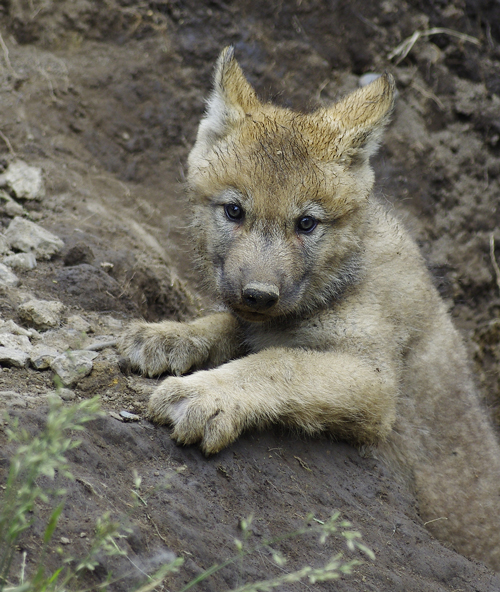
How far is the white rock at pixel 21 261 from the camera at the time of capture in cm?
451

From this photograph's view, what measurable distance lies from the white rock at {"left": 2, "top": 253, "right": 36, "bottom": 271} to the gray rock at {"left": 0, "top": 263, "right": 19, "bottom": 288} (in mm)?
125

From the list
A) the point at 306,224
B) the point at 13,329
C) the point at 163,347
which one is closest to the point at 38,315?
the point at 13,329

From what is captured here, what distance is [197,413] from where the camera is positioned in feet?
10.3

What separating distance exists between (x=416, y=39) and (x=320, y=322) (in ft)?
16.4

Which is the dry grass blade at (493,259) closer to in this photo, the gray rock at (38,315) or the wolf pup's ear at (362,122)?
the wolf pup's ear at (362,122)

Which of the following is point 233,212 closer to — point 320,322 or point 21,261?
point 320,322

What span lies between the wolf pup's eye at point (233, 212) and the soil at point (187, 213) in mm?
1106

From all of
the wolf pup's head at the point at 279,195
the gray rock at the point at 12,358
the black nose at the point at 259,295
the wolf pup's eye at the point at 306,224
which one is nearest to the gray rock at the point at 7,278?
the gray rock at the point at 12,358

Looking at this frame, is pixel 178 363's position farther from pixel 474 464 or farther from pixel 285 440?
pixel 474 464

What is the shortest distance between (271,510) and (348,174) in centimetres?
205

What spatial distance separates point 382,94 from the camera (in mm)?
4102

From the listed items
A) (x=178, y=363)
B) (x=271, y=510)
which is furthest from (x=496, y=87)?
(x=271, y=510)

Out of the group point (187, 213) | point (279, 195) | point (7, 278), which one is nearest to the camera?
point (279, 195)

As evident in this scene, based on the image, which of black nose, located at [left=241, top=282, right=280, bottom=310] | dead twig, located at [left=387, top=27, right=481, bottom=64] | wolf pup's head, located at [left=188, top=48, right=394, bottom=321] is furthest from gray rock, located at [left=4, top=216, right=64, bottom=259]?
dead twig, located at [left=387, top=27, right=481, bottom=64]
